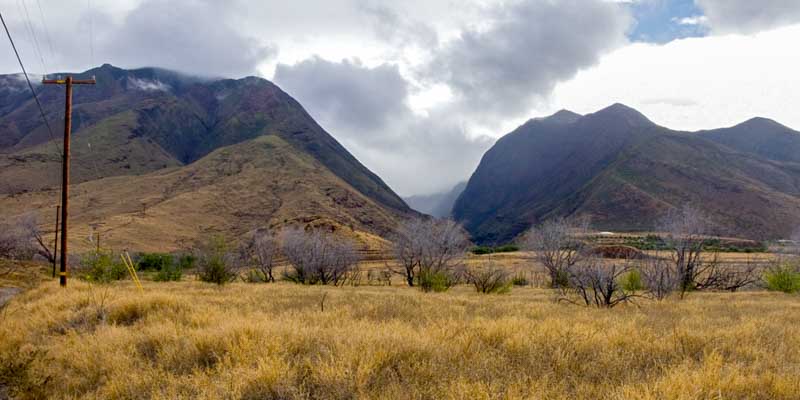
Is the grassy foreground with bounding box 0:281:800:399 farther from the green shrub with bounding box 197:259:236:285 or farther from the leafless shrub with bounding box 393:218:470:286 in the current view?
the leafless shrub with bounding box 393:218:470:286

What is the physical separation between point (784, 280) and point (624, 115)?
175 m

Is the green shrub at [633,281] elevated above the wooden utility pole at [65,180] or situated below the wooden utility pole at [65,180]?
below

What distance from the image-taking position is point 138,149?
5817 inches

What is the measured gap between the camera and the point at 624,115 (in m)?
180

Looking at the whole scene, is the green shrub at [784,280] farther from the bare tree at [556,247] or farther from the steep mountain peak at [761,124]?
the steep mountain peak at [761,124]

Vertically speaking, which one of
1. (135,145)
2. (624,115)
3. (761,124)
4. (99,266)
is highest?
(624,115)

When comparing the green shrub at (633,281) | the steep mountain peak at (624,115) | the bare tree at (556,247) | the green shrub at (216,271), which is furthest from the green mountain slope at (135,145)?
the green shrub at (633,281)

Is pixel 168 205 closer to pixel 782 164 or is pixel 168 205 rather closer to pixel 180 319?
pixel 180 319

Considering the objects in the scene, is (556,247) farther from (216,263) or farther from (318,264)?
(216,263)

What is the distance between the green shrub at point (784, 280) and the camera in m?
22.8

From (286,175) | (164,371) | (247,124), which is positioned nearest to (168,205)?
(286,175)

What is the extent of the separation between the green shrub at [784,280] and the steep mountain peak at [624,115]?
15805 cm

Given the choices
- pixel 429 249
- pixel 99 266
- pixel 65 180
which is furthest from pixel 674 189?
pixel 65 180

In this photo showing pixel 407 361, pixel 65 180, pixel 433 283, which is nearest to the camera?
pixel 407 361
